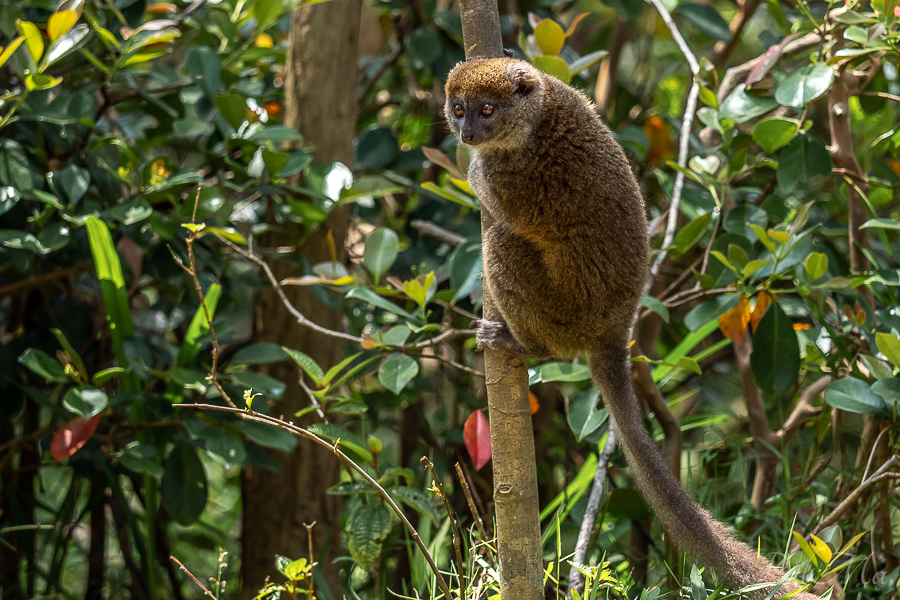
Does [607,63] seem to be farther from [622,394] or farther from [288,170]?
[622,394]

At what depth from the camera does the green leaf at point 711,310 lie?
2.54m

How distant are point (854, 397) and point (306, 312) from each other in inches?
83.1

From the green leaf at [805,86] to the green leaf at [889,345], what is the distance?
784 mm

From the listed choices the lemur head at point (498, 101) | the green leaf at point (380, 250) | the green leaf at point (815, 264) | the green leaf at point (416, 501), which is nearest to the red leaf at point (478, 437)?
the green leaf at point (416, 501)

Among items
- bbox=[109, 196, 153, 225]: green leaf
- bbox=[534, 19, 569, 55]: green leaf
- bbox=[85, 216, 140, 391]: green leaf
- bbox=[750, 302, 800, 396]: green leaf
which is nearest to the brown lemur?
bbox=[534, 19, 569, 55]: green leaf

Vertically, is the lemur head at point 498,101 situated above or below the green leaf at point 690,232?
above

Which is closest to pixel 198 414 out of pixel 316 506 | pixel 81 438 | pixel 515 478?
pixel 81 438

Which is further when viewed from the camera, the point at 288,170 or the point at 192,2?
the point at 192,2

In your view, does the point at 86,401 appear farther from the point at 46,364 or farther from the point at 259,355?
the point at 259,355

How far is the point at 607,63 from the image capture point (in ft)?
13.1

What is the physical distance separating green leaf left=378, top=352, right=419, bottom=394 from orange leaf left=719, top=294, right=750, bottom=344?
1.08 meters

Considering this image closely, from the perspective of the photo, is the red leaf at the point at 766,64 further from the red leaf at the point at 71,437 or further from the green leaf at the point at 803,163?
the red leaf at the point at 71,437

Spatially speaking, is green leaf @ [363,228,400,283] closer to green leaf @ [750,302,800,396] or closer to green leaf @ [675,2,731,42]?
green leaf @ [750,302,800,396]

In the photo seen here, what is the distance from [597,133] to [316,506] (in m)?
1.95
